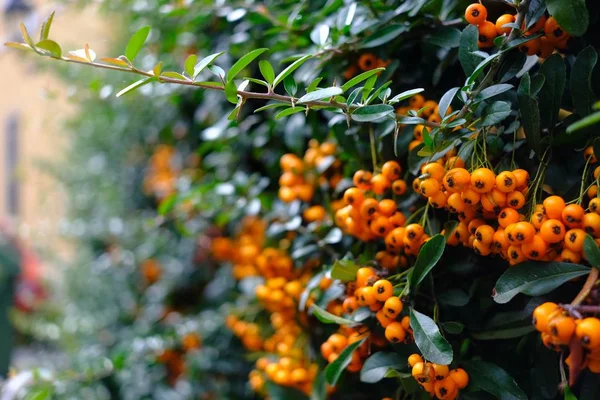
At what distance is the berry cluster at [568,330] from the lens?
41cm

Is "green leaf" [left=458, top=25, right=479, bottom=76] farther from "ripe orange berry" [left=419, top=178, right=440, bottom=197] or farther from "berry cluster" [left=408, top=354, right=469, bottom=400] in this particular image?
"berry cluster" [left=408, top=354, right=469, bottom=400]

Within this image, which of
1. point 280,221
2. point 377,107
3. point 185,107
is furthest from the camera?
point 185,107

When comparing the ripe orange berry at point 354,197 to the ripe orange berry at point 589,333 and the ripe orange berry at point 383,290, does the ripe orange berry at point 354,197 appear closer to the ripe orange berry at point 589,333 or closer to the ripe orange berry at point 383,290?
the ripe orange berry at point 383,290

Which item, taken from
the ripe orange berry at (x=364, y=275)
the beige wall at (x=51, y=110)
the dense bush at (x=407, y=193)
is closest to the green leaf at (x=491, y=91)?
the dense bush at (x=407, y=193)

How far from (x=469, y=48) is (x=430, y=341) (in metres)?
0.31

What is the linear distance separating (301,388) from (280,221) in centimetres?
28

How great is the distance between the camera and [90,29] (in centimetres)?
237

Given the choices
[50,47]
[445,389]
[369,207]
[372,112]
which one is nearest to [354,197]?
[369,207]

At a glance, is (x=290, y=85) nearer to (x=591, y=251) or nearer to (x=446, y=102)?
(x=446, y=102)

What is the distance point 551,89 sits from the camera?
558mm

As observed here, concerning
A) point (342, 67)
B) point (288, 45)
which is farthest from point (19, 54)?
point (342, 67)

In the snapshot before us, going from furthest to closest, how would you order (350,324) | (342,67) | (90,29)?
(90,29) < (342,67) < (350,324)

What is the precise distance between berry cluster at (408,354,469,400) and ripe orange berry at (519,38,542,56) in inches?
13.7

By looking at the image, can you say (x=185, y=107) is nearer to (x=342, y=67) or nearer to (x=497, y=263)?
(x=342, y=67)
